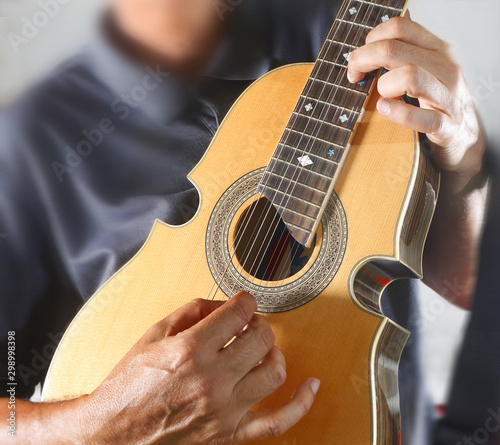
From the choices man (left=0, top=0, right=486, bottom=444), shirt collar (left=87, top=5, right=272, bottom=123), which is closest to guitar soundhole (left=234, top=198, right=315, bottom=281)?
man (left=0, top=0, right=486, bottom=444)

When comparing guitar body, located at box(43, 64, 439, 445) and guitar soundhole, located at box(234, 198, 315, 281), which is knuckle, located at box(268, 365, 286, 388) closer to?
guitar body, located at box(43, 64, 439, 445)

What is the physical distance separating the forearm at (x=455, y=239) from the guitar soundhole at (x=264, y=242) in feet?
0.87

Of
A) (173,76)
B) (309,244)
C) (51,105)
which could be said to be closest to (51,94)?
(51,105)

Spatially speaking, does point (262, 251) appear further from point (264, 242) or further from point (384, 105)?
point (384, 105)

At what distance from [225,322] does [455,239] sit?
1.73 ft

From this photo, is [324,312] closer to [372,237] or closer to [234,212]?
[372,237]

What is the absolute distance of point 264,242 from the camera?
2.98 ft

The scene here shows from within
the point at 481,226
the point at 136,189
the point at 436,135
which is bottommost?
the point at 136,189

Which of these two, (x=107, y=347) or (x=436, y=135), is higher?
(x=436, y=135)

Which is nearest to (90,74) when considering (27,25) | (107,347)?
(27,25)

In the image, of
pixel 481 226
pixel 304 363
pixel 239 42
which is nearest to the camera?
pixel 304 363

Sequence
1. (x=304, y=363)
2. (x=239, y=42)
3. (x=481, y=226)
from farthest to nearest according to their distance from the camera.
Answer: (x=239, y=42) → (x=481, y=226) → (x=304, y=363)

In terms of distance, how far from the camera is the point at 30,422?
84cm

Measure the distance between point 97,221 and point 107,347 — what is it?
507 millimetres
